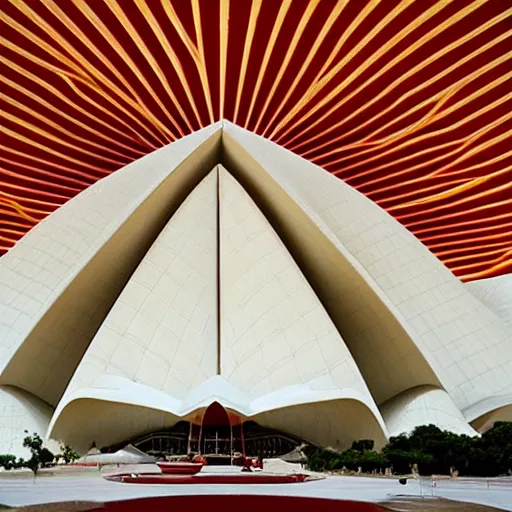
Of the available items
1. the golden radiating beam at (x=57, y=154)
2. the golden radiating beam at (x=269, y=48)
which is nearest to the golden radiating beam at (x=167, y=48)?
the golden radiating beam at (x=269, y=48)

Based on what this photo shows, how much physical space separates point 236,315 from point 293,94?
1169cm

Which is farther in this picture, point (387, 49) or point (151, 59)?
point (151, 59)

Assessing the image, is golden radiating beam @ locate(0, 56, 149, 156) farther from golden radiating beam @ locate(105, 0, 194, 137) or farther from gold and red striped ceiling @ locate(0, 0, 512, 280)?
golden radiating beam @ locate(105, 0, 194, 137)

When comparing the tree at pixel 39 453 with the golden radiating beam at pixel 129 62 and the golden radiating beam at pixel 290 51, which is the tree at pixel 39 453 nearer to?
the golden radiating beam at pixel 129 62

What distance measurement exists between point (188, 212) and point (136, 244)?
1593 mm

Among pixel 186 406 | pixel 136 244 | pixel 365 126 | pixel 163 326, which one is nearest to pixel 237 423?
pixel 186 406

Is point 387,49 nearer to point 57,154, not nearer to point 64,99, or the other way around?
point 64,99

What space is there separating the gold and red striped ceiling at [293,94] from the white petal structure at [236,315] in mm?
6268

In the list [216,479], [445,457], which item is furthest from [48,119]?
[445,457]

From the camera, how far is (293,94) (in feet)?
73.0

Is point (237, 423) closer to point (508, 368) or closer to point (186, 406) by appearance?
point (186, 406)

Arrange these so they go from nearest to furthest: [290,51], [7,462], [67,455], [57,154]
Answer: [7,462]
[67,455]
[290,51]
[57,154]

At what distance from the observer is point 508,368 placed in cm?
1331

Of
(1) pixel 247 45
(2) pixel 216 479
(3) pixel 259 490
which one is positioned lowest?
(3) pixel 259 490
